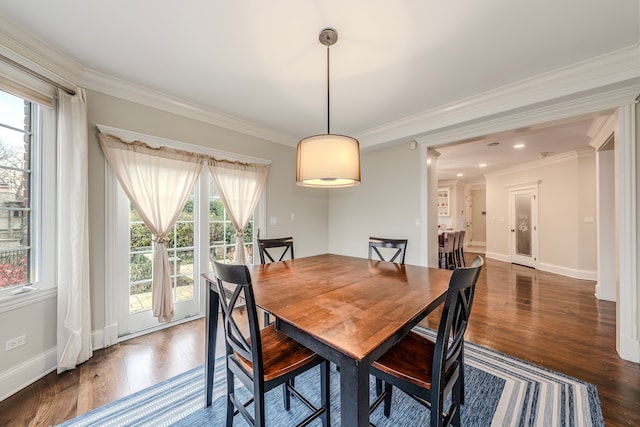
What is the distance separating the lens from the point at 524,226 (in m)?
5.89

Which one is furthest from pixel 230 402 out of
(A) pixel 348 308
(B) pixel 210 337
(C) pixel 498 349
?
(C) pixel 498 349

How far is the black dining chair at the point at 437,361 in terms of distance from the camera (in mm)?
999

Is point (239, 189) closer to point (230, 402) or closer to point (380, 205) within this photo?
point (380, 205)

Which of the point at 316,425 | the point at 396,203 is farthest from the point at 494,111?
the point at 316,425

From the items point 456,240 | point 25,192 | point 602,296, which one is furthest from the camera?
point 456,240

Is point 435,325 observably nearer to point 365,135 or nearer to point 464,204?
point 365,135

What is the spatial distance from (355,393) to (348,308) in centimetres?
39

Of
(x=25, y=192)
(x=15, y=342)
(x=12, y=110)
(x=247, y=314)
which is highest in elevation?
(x=12, y=110)

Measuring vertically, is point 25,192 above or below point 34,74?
below

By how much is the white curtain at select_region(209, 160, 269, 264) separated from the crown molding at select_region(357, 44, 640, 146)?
7.06ft

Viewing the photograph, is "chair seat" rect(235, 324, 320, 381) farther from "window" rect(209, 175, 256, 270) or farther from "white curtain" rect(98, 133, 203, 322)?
"window" rect(209, 175, 256, 270)

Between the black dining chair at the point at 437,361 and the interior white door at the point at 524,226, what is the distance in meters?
5.87

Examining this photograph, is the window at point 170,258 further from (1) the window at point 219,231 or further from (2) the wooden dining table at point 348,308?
(2) the wooden dining table at point 348,308

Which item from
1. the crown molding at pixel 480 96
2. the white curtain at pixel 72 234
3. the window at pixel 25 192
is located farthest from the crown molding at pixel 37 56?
the window at pixel 25 192
